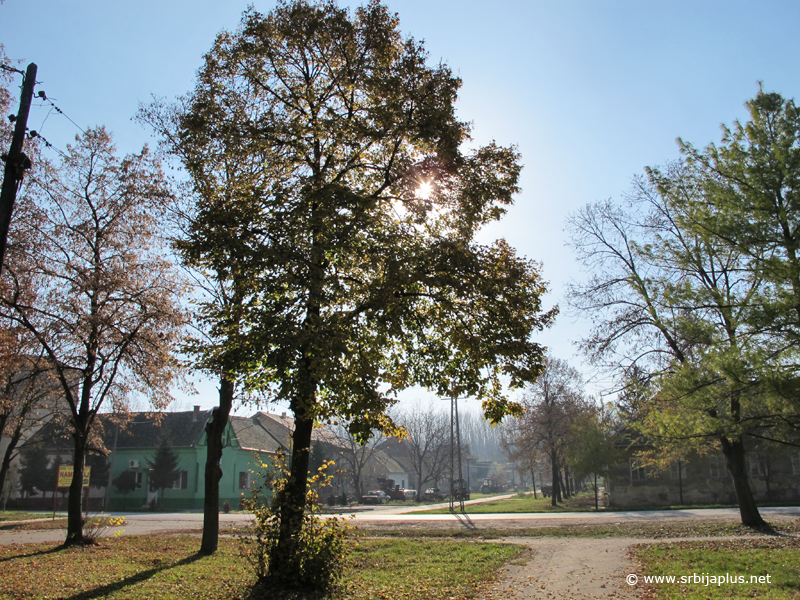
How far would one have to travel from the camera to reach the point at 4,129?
556 inches

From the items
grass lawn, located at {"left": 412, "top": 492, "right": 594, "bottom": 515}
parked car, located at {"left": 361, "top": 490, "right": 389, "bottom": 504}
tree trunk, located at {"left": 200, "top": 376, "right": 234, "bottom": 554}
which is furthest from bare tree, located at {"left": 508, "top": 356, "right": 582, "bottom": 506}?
tree trunk, located at {"left": 200, "top": 376, "right": 234, "bottom": 554}

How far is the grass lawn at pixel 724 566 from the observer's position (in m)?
7.89

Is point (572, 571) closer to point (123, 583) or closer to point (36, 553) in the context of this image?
point (123, 583)

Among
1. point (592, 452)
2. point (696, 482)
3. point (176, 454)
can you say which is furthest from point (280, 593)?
point (176, 454)

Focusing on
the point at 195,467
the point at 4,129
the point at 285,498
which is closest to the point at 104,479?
the point at 195,467

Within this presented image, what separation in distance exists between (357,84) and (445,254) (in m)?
3.82

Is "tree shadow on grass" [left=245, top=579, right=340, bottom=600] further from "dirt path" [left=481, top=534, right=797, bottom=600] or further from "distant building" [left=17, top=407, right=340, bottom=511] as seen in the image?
"distant building" [left=17, top=407, right=340, bottom=511]

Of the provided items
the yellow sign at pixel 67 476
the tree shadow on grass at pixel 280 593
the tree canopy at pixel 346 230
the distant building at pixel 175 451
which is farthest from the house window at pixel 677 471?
the tree shadow on grass at pixel 280 593

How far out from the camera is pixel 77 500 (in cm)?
1530

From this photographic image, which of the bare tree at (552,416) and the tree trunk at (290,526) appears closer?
the tree trunk at (290,526)

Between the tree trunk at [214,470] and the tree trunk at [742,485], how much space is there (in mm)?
→ 14853

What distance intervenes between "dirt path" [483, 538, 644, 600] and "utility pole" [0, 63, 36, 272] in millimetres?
8525

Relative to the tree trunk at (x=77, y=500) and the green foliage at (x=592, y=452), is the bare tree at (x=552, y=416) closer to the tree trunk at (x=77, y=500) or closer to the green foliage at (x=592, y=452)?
the green foliage at (x=592, y=452)

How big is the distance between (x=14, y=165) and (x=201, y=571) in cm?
808
